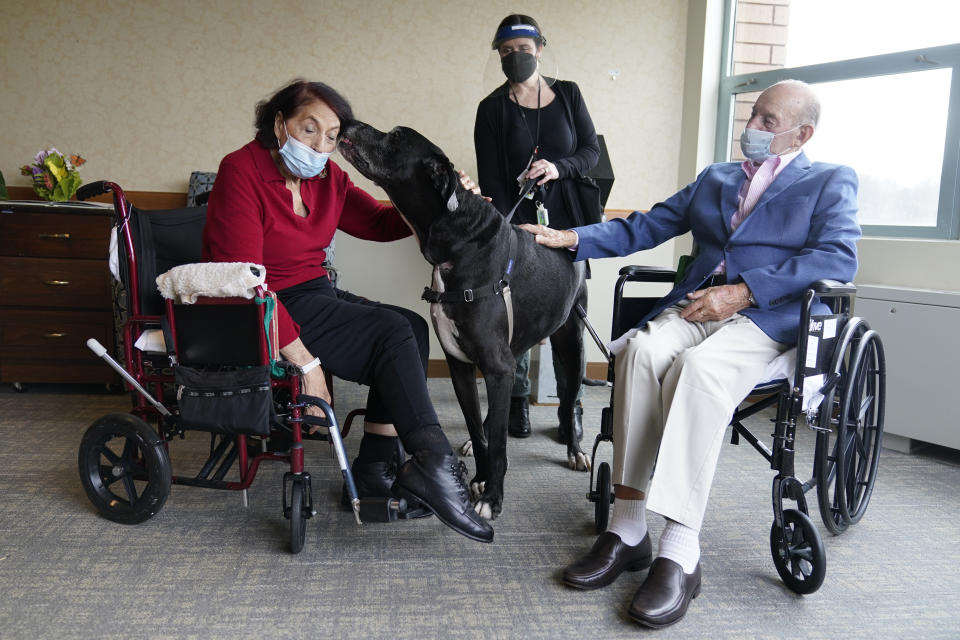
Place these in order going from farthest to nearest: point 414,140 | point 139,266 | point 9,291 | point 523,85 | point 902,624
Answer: point 9,291
point 523,85
point 139,266
point 414,140
point 902,624

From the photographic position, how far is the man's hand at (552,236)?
1.97 m

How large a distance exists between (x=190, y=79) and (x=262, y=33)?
1.37 ft

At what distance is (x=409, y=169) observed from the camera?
1751 millimetres

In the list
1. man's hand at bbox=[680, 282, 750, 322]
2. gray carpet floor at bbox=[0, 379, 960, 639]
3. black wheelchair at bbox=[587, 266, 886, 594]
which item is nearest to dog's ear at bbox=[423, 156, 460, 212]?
black wheelchair at bbox=[587, 266, 886, 594]

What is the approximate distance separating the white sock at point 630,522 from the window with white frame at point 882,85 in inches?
72.7

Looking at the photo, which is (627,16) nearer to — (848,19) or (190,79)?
(848,19)

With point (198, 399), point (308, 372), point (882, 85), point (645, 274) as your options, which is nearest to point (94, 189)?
point (198, 399)

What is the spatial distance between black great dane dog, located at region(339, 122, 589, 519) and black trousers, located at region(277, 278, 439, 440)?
0.43 ft

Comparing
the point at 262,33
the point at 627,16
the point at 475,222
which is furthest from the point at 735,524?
the point at 262,33

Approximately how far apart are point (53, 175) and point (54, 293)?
0.54 m

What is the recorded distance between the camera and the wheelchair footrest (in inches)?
69.5

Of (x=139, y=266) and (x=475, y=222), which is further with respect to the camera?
(x=139, y=266)

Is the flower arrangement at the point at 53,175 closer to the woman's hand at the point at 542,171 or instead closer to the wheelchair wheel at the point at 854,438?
the woman's hand at the point at 542,171

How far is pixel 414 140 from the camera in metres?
1.76
